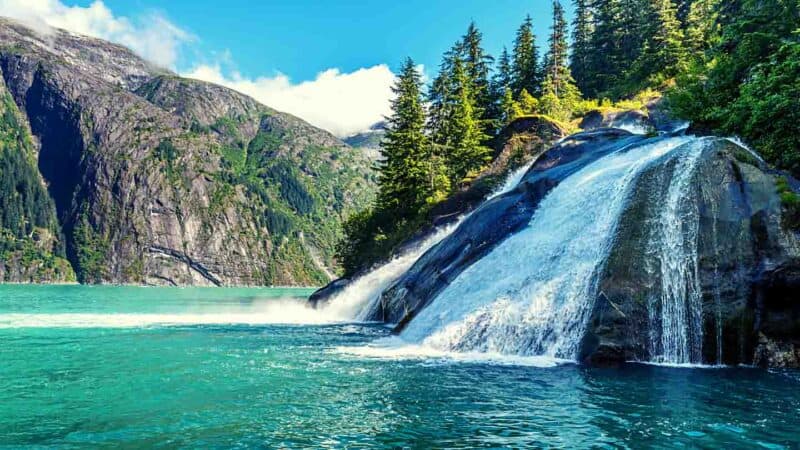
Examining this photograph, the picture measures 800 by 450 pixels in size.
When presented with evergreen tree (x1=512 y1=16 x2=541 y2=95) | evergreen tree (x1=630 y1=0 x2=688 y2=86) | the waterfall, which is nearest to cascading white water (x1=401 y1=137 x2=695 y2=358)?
the waterfall

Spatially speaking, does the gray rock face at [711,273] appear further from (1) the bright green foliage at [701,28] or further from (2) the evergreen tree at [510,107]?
(2) the evergreen tree at [510,107]

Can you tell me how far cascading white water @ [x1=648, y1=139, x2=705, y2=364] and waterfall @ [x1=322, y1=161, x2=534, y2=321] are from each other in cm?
2195

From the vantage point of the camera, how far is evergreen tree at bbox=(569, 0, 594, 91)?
269 feet

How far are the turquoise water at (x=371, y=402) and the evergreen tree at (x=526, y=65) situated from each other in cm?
6028

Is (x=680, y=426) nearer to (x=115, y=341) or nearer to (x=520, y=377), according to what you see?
(x=520, y=377)

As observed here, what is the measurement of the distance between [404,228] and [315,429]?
45.1m

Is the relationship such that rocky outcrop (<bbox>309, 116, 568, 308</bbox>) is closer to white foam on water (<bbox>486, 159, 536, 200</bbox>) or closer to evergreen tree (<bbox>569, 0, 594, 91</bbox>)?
white foam on water (<bbox>486, 159, 536, 200</bbox>)

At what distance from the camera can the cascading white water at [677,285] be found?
1916 centimetres

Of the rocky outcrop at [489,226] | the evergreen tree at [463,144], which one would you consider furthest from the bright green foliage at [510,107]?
the rocky outcrop at [489,226]

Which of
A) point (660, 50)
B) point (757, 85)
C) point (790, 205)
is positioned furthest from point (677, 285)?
point (660, 50)

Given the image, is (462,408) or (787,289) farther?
(787,289)

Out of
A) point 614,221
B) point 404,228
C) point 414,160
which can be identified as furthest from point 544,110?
point 614,221

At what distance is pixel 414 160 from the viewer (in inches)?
2391

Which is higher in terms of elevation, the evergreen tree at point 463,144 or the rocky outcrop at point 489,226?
the evergreen tree at point 463,144
